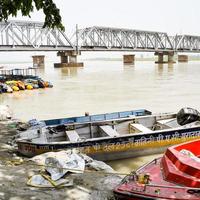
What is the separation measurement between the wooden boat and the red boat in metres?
3.22

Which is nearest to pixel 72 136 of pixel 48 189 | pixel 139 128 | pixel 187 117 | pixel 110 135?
pixel 110 135

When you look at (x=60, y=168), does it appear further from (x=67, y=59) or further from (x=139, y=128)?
(x=67, y=59)

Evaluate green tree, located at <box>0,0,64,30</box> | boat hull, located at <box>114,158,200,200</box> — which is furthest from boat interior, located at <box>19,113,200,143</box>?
green tree, located at <box>0,0,64,30</box>

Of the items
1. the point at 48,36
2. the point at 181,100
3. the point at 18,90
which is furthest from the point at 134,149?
the point at 48,36

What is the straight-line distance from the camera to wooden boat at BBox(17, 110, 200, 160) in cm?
1110

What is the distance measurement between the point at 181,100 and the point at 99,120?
13.7m

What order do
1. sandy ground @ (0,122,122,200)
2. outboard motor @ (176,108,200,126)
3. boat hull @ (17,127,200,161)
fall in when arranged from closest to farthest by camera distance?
sandy ground @ (0,122,122,200) < boat hull @ (17,127,200,161) < outboard motor @ (176,108,200,126)

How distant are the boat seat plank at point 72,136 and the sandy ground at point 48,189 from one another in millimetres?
2061

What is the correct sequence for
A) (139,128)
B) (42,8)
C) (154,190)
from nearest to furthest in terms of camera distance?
(42,8) → (154,190) → (139,128)

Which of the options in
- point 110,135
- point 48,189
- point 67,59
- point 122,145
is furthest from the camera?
point 67,59

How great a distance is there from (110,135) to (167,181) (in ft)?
15.5

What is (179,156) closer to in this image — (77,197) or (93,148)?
(77,197)

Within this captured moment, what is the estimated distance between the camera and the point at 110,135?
11.9m

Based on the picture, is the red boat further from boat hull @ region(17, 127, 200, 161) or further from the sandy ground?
boat hull @ region(17, 127, 200, 161)
